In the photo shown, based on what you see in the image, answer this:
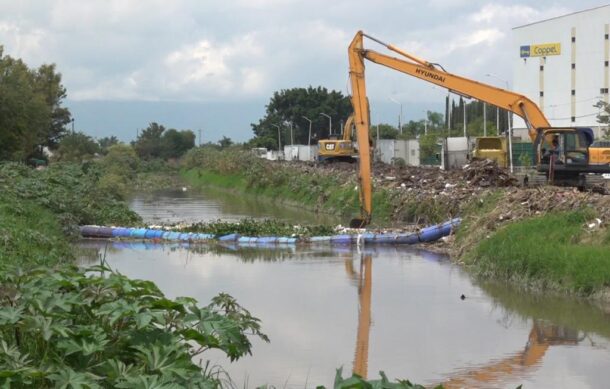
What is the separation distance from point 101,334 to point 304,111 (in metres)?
111

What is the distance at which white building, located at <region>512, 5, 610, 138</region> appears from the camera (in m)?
78.7

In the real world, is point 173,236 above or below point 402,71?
below

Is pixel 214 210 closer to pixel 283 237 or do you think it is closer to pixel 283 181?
pixel 283 181

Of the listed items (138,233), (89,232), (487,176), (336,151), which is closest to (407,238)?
(138,233)

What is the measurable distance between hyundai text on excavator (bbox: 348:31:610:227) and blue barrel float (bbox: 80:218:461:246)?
263 centimetres

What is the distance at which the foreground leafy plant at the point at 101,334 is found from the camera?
5875 millimetres

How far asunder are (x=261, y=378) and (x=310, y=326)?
3.33 meters

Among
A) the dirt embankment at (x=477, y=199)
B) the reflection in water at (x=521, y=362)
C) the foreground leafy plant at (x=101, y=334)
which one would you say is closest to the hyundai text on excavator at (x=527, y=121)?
the dirt embankment at (x=477, y=199)

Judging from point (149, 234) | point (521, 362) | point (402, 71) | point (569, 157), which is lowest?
point (521, 362)

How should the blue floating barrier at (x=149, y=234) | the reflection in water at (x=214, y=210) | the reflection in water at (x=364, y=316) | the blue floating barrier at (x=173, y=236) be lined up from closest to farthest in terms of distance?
1. the reflection in water at (x=364, y=316)
2. the blue floating barrier at (x=173, y=236)
3. the blue floating barrier at (x=149, y=234)
4. the reflection in water at (x=214, y=210)

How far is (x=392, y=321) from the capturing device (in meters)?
13.6

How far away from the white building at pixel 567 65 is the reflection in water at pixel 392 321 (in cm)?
A: 6124

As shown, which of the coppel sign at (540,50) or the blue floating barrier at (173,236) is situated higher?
the coppel sign at (540,50)

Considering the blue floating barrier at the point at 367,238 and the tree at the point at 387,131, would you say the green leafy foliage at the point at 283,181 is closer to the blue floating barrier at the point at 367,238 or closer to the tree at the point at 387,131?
the blue floating barrier at the point at 367,238
